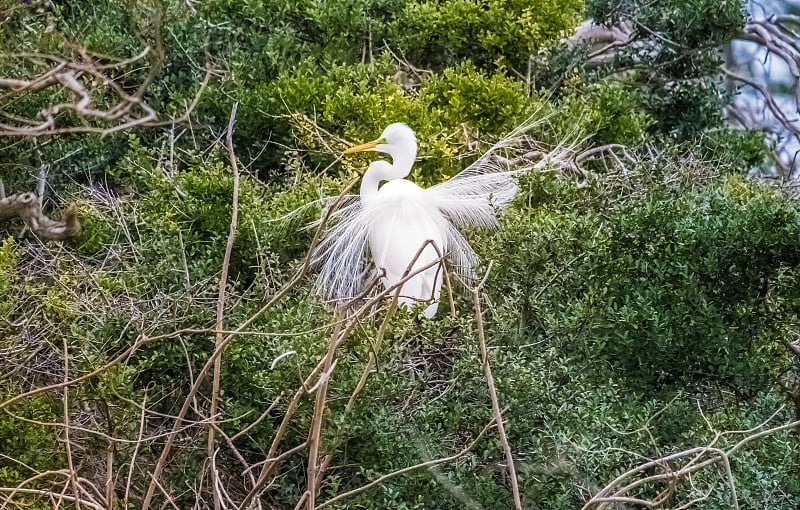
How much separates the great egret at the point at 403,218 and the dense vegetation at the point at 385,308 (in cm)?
9

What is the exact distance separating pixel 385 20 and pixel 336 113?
0.75m

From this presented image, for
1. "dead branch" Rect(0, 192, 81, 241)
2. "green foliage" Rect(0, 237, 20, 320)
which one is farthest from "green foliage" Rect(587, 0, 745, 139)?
"dead branch" Rect(0, 192, 81, 241)

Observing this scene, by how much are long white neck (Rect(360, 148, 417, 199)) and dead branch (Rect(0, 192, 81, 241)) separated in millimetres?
1868

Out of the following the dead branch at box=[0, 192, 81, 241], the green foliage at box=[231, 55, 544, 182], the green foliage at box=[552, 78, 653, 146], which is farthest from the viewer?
the green foliage at box=[552, 78, 653, 146]

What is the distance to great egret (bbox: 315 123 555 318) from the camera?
3.14 metres

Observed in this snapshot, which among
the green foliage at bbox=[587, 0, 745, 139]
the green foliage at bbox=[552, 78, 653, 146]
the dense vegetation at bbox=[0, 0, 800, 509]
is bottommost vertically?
the dense vegetation at bbox=[0, 0, 800, 509]

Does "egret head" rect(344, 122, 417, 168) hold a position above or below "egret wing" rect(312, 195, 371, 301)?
above

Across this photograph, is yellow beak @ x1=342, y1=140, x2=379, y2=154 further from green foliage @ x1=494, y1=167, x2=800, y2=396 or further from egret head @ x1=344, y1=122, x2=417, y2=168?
green foliage @ x1=494, y1=167, x2=800, y2=396

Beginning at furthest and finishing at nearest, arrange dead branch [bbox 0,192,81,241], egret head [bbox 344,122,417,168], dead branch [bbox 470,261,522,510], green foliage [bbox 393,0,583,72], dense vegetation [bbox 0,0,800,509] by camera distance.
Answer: green foliage [bbox 393,0,583,72] → egret head [bbox 344,122,417,168] → dense vegetation [bbox 0,0,800,509] → dead branch [bbox 470,261,522,510] → dead branch [bbox 0,192,81,241]

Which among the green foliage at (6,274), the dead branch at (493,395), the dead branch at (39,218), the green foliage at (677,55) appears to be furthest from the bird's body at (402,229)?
the dead branch at (39,218)

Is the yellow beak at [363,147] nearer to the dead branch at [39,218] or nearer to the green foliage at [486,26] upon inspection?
the green foliage at [486,26]

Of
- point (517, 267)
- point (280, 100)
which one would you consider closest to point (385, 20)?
point (280, 100)

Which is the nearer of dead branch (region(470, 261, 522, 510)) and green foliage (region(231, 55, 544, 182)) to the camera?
dead branch (region(470, 261, 522, 510))

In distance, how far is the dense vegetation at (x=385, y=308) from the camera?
2.47m
